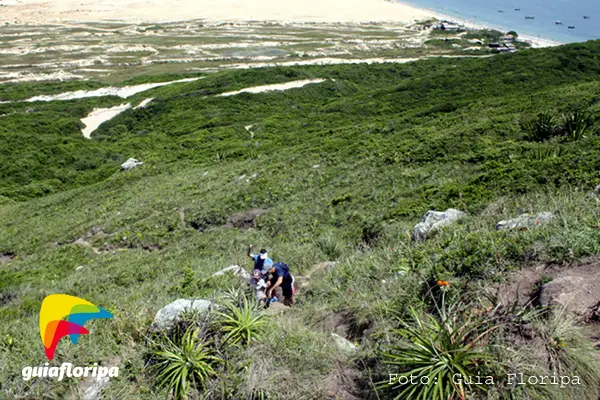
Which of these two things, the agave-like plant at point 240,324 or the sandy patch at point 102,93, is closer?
the agave-like plant at point 240,324

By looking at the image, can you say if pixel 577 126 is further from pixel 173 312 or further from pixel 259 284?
pixel 173 312

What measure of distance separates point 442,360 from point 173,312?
3385mm

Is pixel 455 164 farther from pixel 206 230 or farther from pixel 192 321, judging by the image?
pixel 192 321

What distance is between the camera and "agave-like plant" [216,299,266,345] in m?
4.90

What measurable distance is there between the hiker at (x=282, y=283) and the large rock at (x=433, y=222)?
316 centimetres

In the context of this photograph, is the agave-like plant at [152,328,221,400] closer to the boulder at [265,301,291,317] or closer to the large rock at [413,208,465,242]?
the boulder at [265,301,291,317]

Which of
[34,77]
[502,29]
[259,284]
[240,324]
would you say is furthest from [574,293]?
[502,29]

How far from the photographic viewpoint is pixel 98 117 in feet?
157

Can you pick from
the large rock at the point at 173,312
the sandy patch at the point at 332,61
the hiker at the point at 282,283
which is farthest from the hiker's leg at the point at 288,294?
the sandy patch at the point at 332,61

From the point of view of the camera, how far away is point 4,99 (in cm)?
5269

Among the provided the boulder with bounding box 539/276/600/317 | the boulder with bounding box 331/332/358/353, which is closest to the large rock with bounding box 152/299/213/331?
the boulder with bounding box 331/332/358/353

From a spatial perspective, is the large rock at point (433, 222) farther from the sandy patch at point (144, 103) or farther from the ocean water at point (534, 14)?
the ocean water at point (534, 14)

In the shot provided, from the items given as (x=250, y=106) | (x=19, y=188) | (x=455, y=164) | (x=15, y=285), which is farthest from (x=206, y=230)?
(x=250, y=106)

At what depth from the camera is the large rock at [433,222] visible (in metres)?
8.63
